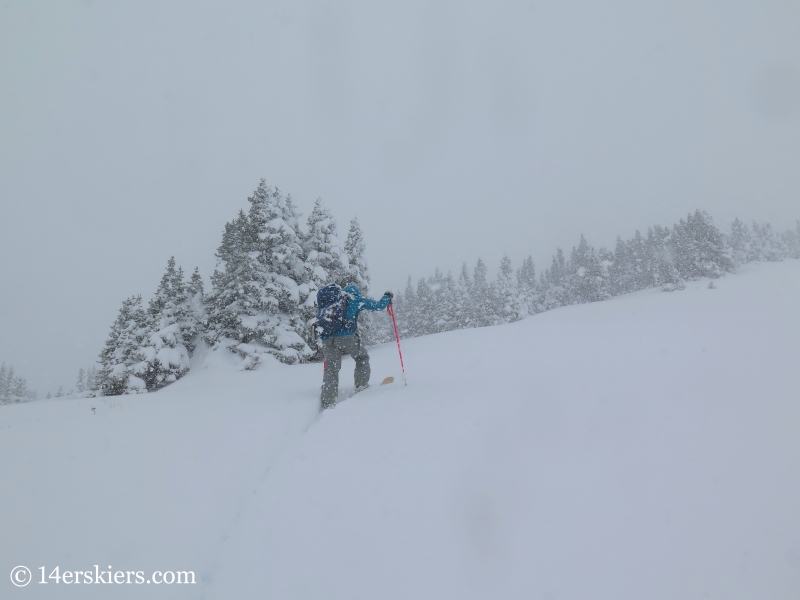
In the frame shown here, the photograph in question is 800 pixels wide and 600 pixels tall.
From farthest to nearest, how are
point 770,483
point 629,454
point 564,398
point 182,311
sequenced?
point 182,311 → point 564,398 → point 629,454 → point 770,483

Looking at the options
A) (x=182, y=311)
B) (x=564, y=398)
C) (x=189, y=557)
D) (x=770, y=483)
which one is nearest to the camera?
(x=770, y=483)

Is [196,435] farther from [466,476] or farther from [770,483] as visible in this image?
[770,483]

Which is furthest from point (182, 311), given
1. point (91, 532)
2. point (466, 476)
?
point (466, 476)

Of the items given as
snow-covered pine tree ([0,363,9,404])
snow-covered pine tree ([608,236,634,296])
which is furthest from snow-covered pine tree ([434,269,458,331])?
snow-covered pine tree ([0,363,9,404])

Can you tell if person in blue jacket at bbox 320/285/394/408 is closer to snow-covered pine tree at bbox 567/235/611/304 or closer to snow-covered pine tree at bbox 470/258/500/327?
snow-covered pine tree at bbox 470/258/500/327

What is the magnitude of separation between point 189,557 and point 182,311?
2038 centimetres

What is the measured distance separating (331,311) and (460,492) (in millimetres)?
5199

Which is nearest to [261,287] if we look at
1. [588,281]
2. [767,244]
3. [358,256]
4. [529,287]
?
[358,256]

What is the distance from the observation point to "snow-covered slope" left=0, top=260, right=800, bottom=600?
2.78m

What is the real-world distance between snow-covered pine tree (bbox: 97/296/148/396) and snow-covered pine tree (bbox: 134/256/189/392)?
1.59 ft

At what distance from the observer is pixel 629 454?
3740 mm

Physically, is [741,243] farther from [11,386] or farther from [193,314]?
[11,386]

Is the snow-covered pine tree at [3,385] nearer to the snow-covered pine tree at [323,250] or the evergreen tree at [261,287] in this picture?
the evergreen tree at [261,287]

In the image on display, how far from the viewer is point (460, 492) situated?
374 cm
